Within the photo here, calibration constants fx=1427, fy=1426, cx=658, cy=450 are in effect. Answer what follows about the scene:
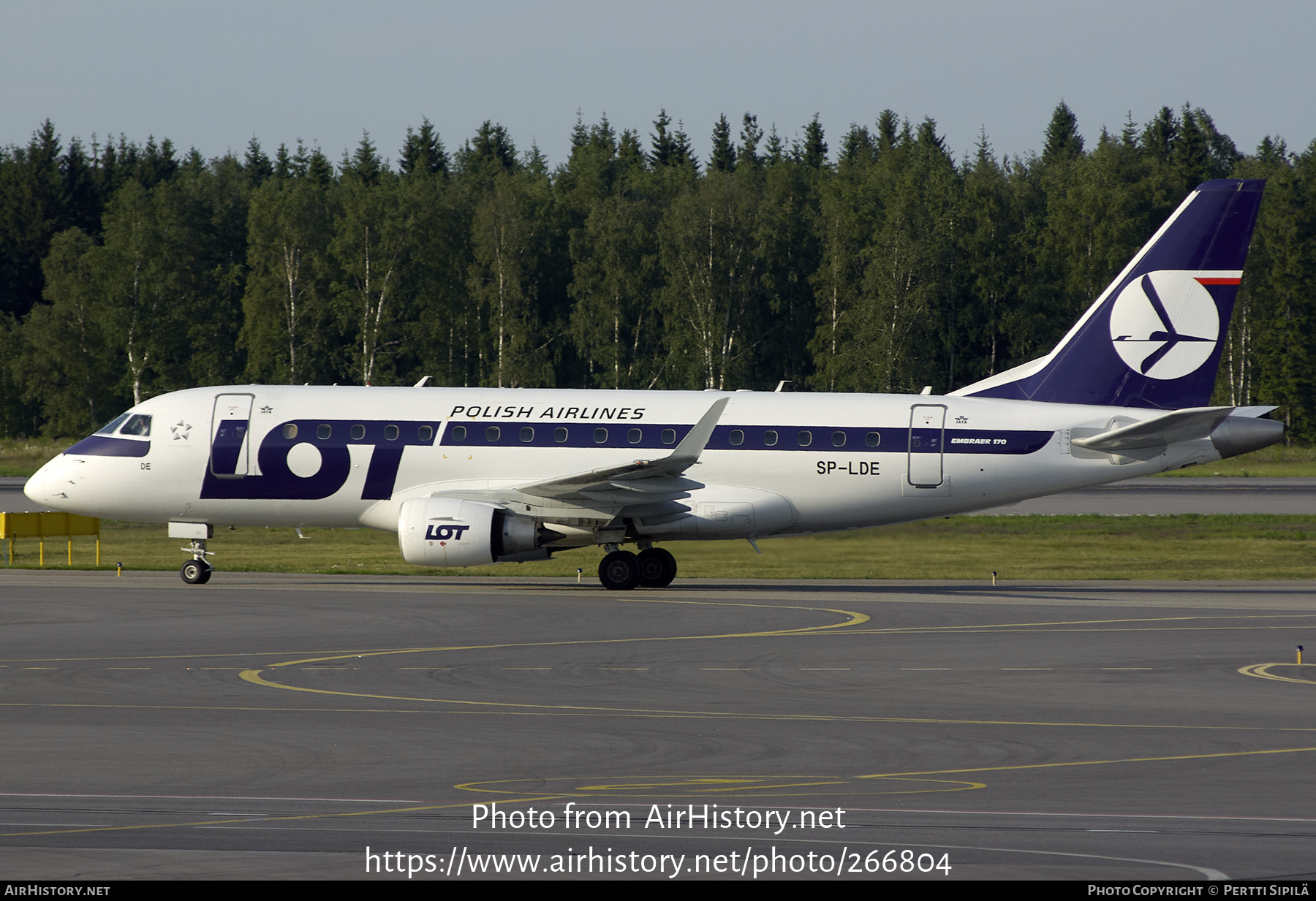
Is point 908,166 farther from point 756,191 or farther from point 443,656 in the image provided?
point 443,656

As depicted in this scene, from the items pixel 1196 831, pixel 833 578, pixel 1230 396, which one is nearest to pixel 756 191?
pixel 1230 396

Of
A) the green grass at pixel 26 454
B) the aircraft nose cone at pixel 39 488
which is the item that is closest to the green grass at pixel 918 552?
the aircraft nose cone at pixel 39 488

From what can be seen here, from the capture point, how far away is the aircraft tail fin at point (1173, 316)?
103 feet

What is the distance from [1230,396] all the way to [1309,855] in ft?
282

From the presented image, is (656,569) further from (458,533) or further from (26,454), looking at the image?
(26,454)

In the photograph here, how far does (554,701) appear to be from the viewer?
17.3 m

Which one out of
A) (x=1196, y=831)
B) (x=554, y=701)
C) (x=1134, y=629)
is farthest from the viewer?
(x=1134, y=629)

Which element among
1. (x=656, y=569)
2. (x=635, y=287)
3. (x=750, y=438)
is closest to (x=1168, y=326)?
(x=750, y=438)

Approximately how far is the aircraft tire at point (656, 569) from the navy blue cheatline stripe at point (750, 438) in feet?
7.84

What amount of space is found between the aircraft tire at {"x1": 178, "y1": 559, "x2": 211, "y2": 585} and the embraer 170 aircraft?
4 centimetres

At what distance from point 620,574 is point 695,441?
3.72 meters

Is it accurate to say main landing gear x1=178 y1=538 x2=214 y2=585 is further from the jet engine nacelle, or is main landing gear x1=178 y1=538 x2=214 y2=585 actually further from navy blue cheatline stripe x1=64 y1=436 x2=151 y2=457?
the jet engine nacelle

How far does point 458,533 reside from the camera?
29031 mm

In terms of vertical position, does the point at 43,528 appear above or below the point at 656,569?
above
